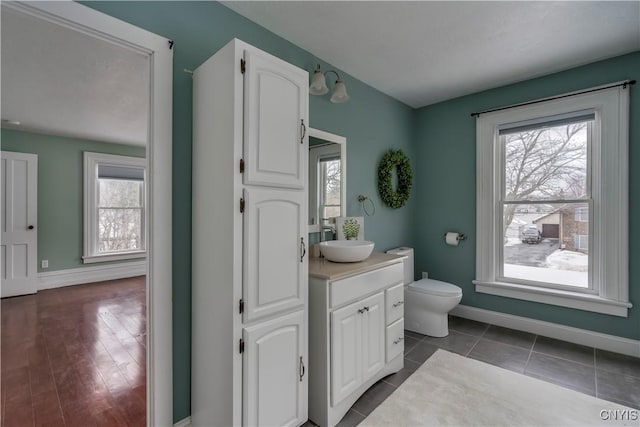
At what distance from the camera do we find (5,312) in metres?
3.24

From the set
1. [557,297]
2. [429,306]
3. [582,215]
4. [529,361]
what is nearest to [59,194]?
[429,306]

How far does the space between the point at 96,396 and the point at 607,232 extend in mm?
4116

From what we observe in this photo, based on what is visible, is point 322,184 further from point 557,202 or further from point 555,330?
point 555,330

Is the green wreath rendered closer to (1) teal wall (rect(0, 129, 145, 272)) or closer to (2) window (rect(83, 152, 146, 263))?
(2) window (rect(83, 152, 146, 263))

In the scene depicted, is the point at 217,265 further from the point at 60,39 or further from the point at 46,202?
the point at 46,202

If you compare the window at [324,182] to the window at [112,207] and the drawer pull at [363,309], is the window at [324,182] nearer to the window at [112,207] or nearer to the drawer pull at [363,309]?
the drawer pull at [363,309]

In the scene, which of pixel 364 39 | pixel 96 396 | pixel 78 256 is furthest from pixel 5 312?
pixel 364 39

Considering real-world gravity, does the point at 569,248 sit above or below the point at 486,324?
above

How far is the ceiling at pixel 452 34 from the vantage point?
1771mm

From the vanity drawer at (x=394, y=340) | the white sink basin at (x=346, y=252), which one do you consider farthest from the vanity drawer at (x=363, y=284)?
the vanity drawer at (x=394, y=340)

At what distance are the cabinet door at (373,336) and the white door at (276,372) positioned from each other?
468mm

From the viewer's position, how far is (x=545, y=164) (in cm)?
279

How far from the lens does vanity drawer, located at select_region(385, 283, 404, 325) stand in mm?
2020

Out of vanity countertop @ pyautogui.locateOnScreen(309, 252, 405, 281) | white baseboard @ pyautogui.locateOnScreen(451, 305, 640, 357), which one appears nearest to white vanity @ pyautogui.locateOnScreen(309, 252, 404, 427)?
vanity countertop @ pyautogui.locateOnScreen(309, 252, 405, 281)
